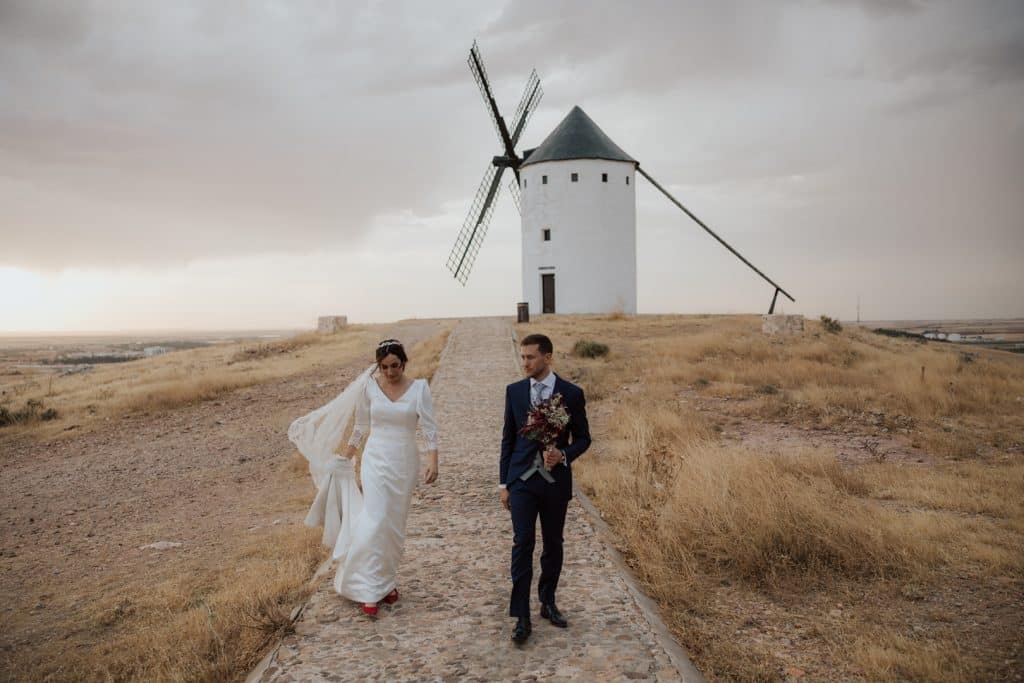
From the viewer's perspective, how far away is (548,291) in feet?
102

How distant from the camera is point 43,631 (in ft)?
19.9

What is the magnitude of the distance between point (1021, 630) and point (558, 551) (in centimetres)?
341

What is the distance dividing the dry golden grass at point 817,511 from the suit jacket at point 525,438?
1.55 m

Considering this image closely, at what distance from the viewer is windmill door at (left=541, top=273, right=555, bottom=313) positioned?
30969 millimetres

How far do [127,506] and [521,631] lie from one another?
26.1 ft

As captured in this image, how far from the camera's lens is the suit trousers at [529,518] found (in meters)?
4.24

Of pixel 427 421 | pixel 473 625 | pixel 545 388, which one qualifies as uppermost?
pixel 545 388

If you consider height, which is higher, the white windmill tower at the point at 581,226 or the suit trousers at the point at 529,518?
the white windmill tower at the point at 581,226

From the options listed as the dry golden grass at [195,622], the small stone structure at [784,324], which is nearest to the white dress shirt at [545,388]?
the dry golden grass at [195,622]

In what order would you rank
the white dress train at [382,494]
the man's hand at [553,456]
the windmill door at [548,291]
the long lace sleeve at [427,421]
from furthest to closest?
1. the windmill door at [548,291]
2. the long lace sleeve at [427,421]
3. the white dress train at [382,494]
4. the man's hand at [553,456]

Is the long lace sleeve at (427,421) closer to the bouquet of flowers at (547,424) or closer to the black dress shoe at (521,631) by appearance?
the bouquet of flowers at (547,424)

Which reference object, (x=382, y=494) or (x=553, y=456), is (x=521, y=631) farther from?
(x=382, y=494)

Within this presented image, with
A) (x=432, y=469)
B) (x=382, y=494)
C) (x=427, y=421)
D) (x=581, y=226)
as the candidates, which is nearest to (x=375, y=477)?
(x=382, y=494)

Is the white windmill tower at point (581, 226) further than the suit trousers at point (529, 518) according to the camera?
Yes
